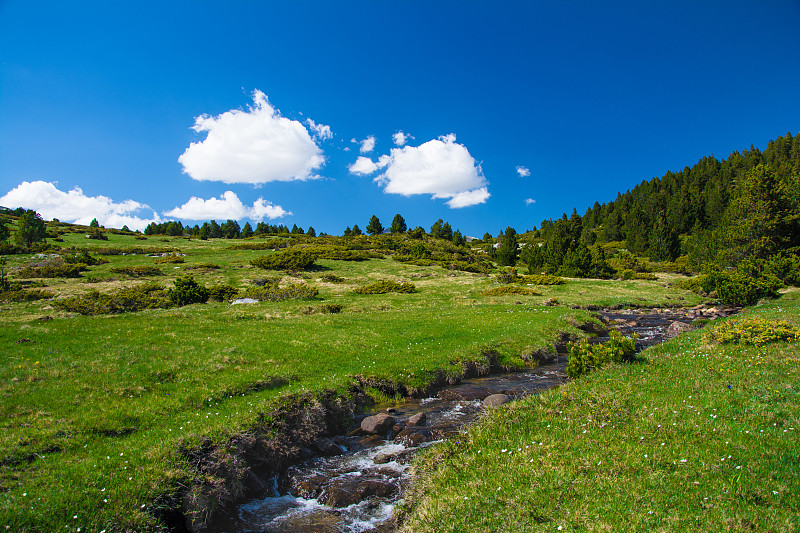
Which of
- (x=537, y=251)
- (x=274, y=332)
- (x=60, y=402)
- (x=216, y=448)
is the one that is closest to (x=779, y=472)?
(x=216, y=448)

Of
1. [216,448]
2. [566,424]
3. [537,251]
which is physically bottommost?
[216,448]

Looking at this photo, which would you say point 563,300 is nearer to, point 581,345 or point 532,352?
point 532,352

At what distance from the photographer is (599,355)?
1614 centimetres

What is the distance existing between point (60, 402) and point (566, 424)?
623 inches

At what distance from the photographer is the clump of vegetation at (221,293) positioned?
132 feet

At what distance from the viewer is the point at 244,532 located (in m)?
8.56

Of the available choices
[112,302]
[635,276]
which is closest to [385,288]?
[112,302]

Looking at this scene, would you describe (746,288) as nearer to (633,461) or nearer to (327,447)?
(633,461)

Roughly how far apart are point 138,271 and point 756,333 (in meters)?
64.3

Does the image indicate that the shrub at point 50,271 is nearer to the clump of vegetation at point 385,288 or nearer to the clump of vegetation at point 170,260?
the clump of vegetation at point 170,260

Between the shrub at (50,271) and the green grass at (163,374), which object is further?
the shrub at (50,271)

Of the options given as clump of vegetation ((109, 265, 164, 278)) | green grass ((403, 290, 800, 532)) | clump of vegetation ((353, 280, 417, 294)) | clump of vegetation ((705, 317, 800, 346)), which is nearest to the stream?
green grass ((403, 290, 800, 532))

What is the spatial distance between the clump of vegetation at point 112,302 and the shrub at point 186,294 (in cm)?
85

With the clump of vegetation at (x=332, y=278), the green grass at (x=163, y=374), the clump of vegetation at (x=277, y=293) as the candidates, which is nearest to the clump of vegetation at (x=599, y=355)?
the green grass at (x=163, y=374)
